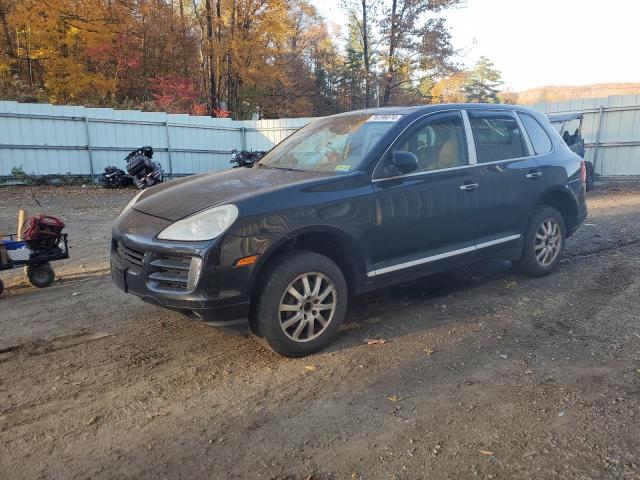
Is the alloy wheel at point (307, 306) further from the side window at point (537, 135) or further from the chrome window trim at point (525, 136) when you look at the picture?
the side window at point (537, 135)

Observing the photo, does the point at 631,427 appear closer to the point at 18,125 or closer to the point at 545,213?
the point at 545,213

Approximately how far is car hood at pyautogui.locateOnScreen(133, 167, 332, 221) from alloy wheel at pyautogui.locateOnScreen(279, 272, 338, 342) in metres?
0.74

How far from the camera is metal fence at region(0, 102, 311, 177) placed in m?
14.4

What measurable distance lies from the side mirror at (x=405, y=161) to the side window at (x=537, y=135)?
2.17 metres

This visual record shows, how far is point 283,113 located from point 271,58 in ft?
25.4

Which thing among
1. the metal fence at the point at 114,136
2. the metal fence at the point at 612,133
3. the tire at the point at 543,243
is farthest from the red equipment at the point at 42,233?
the metal fence at the point at 612,133

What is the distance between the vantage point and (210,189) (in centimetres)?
385

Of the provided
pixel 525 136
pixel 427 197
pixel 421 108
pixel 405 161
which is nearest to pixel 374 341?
pixel 427 197

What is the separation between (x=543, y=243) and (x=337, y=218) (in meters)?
2.99

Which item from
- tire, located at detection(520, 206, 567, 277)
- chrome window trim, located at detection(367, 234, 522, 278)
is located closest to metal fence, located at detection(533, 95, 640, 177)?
tire, located at detection(520, 206, 567, 277)

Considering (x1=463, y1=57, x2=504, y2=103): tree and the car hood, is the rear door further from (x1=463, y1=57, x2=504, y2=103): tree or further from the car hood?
(x1=463, y1=57, x2=504, y2=103): tree

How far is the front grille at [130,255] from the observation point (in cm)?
Answer: 351

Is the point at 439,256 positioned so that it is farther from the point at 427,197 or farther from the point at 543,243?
the point at 543,243

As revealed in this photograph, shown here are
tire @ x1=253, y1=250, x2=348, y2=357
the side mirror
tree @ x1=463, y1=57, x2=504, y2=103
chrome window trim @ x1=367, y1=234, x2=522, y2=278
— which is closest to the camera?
tire @ x1=253, y1=250, x2=348, y2=357
